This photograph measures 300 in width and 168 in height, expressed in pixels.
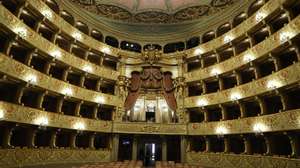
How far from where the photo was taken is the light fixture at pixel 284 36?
13.2 meters

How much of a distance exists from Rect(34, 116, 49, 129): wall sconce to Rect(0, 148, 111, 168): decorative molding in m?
1.57

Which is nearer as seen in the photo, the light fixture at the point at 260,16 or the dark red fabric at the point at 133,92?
the light fixture at the point at 260,16

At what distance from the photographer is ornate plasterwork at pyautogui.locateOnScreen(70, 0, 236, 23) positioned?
67.6 feet

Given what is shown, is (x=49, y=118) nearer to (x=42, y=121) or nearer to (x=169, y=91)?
(x=42, y=121)

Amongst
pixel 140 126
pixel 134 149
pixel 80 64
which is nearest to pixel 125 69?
pixel 80 64

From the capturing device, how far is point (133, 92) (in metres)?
21.6

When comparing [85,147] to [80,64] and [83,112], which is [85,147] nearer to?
[83,112]

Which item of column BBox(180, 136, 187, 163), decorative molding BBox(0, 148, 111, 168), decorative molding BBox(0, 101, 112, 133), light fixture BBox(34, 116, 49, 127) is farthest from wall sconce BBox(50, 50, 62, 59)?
column BBox(180, 136, 187, 163)

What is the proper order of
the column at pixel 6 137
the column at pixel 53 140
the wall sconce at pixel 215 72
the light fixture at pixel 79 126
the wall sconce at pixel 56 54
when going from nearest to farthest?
the column at pixel 6 137, the column at pixel 53 140, the wall sconce at pixel 56 54, the light fixture at pixel 79 126, the wall sconce at pixel 215 72

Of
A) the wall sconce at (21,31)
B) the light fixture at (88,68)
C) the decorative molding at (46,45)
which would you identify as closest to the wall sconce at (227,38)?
the decorative molding at (46,45)

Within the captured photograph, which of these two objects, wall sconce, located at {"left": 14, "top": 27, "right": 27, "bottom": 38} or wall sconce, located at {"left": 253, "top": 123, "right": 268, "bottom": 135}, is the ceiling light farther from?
wall sconce, located at {"left": 253, "top": 123, "right": 268, "bottom": 135}

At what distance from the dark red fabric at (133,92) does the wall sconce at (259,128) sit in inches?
426

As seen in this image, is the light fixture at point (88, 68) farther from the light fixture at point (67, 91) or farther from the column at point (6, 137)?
the column at point (6, 137)

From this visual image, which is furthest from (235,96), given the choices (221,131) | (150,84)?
(150,84)
